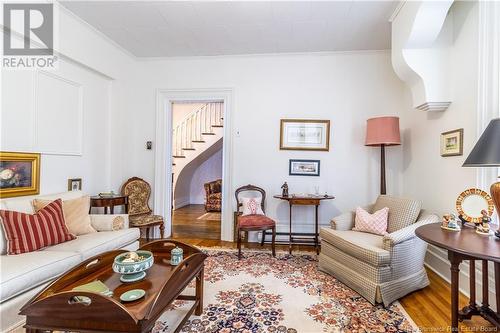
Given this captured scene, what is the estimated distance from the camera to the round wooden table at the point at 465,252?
143 cm

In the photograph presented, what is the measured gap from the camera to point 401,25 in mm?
2701

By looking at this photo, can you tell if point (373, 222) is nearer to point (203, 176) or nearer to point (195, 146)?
point (195, 146)

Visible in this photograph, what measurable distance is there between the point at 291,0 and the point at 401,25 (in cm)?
122

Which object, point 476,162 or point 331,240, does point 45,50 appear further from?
point 476,162

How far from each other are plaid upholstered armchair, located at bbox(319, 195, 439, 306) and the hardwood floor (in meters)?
0.08

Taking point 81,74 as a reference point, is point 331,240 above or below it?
below

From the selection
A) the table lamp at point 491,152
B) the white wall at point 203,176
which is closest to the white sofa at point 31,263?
the table lamp at point 491,152

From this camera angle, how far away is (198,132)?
6.06m

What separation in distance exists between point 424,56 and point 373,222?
1.88 m

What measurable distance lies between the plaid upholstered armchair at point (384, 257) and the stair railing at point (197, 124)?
405cm

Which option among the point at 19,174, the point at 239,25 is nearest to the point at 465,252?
the point at 239,25

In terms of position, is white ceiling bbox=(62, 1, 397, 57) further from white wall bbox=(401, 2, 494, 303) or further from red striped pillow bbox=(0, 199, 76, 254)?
red striped pillow bbox=(0, 199, 76, 254)

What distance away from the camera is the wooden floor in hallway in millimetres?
4203

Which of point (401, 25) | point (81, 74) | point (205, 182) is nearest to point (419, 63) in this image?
point (401, 25)
